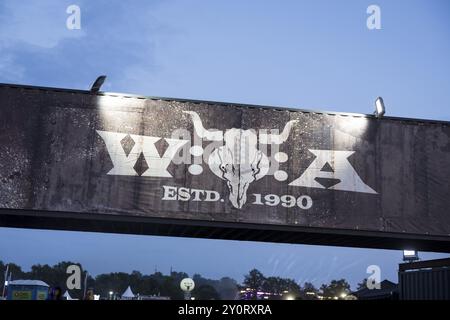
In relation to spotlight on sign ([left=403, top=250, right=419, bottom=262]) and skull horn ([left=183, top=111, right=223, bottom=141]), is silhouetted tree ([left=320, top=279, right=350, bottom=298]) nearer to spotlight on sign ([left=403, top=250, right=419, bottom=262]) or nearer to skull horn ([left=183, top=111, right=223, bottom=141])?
spotlight on sign ([left=403, top=250, right=419, bottom=262])

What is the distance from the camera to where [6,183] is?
18344 millimetres

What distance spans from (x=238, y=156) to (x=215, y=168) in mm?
983

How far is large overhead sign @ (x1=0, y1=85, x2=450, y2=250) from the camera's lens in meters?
18.6

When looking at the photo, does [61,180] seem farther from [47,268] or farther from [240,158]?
[47,268]

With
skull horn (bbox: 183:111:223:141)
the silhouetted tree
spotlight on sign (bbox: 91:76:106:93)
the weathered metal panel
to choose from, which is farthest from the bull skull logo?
the silhouetted tree

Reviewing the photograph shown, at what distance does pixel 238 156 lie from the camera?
19781 millimetres

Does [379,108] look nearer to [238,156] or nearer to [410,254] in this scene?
[238,156]

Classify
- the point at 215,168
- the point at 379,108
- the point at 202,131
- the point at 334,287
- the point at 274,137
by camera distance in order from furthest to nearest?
the point at 334,287 < the point at 379,108 < the point at 274,137 < the point at 202,131 < the point at 215,168

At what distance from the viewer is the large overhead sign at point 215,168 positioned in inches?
734

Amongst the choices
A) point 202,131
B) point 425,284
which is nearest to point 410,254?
point 425,284

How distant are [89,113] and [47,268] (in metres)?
174

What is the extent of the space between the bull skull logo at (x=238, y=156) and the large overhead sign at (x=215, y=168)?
0.04 meters

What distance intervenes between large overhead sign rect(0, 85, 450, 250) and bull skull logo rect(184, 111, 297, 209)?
37 mm
